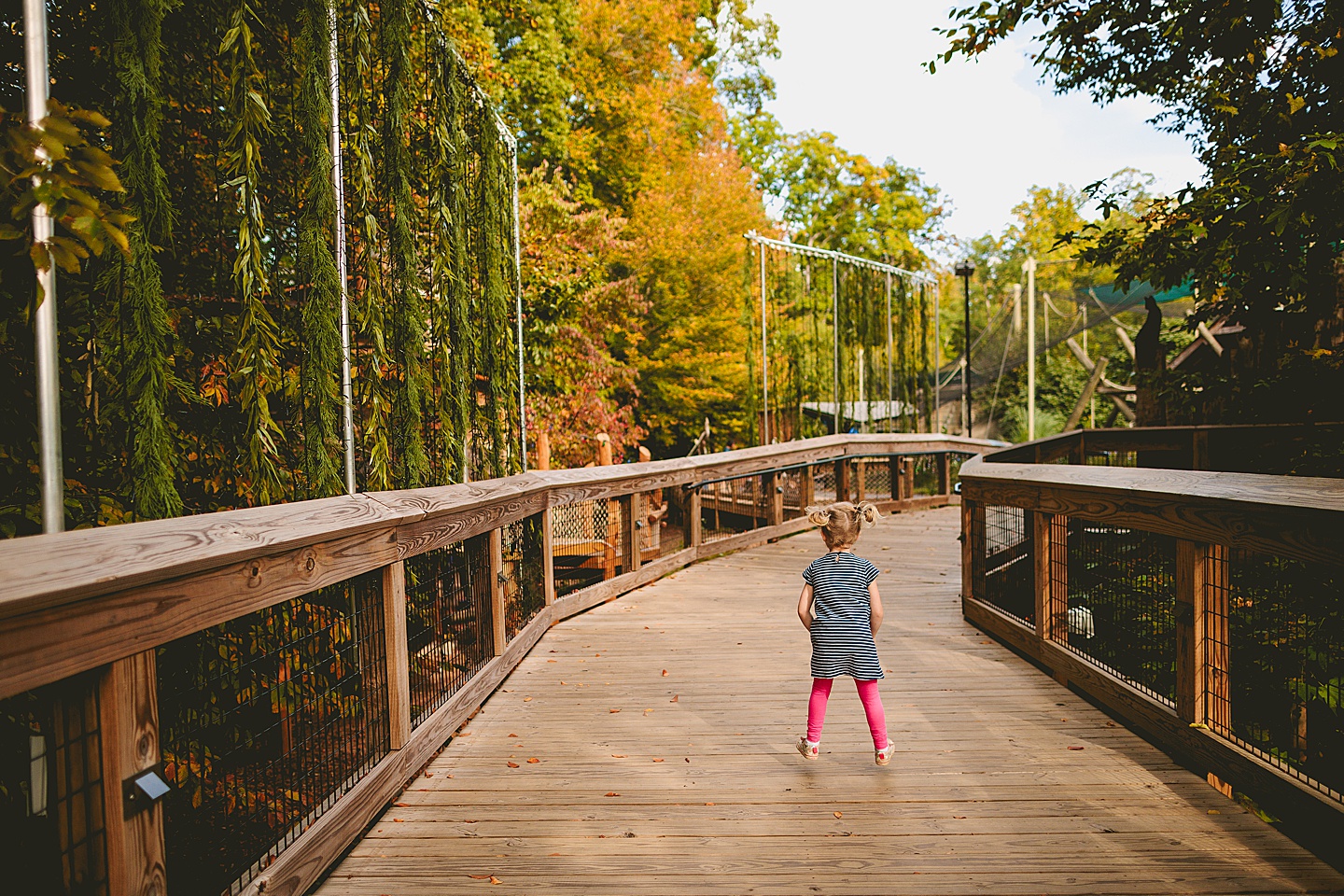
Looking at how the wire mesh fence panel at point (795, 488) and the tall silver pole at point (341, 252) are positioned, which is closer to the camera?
the tall silver pole at point (341, 252)


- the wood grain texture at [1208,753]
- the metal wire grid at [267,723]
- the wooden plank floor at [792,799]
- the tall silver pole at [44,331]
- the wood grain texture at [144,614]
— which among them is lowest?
the wooden plank floor at [792,799]

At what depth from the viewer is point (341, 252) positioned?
11.7 ft

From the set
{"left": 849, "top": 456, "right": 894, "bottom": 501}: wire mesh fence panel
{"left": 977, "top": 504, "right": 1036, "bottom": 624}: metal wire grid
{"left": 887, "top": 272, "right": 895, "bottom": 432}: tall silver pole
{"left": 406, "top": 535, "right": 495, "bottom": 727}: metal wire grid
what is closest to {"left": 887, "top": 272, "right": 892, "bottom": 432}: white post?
{"left": 887, "top": 272, "right": 895, "bottom": 432}: tall silver pole

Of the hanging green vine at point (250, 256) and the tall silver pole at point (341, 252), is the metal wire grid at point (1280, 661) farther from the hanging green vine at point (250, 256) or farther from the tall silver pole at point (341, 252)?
the hanging green vine at point (250, 256)

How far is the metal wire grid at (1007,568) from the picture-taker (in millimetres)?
6336

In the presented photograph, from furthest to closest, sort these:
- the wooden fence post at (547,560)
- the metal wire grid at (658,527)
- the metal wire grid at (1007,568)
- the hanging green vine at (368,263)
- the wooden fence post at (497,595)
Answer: the metal wire grid at (658,527) → the metal wire grid at (1007,568) → the wooden fence post at (547,560) → the wooden fence post at (497,595) → the hanging green vine at (368,263)

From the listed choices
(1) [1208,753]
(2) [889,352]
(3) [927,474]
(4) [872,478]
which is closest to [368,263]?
(1) [1208,753]

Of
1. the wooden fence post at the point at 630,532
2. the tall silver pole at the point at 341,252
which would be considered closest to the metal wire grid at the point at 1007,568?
the wooden fence post at the point at 630,532

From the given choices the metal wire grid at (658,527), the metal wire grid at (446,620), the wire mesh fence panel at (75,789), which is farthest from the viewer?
the metal wire grid at (658,527)

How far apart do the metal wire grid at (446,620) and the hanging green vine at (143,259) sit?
1260 mm

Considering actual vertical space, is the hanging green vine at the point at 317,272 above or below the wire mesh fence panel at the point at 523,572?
above

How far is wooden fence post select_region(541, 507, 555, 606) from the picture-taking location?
595 cm

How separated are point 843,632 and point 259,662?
233cm

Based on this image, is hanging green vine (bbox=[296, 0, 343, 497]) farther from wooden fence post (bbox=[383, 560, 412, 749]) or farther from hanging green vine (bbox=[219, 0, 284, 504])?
wooden fence post (bbox=[383, 560, 412, 749])
